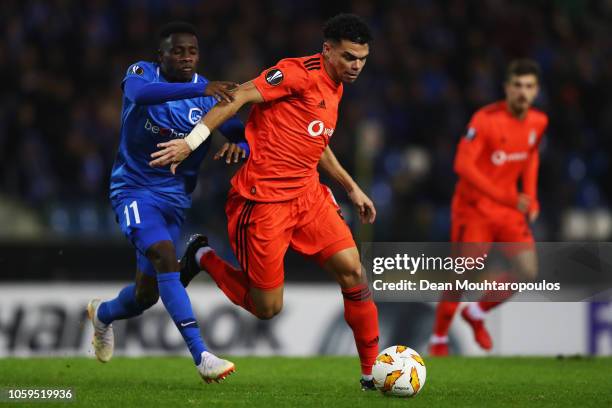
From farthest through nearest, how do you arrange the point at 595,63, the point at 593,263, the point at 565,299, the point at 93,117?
the point at 595,63 → the point at 93,117 → the point at 565,299 → the point at 593,263

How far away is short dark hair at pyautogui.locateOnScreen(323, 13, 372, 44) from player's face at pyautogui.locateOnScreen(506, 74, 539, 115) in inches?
132

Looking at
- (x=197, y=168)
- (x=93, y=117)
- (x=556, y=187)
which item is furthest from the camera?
(x=93, y=117)

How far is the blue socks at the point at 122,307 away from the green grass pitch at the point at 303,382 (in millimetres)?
439

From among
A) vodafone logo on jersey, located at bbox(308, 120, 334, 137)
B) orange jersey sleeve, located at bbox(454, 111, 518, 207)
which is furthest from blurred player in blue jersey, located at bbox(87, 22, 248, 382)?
orange jersey sleeve, located at bbox(454, 111, 518, 207)

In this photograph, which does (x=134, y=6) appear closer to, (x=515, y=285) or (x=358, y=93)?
(x=358, y=93)

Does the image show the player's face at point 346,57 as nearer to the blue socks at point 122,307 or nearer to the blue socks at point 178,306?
the blue socks at point 178,306

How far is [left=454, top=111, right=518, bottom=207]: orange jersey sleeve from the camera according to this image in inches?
379

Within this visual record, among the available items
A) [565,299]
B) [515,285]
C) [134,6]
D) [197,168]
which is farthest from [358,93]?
[197,168]

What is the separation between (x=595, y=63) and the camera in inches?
668

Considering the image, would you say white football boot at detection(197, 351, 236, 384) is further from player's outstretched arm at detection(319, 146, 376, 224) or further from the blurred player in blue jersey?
player's outstretched arm at detection(319, 146, 376, 224)

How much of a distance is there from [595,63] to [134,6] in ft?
23.3

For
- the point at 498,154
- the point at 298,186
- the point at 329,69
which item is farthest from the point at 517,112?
the point at 298,186

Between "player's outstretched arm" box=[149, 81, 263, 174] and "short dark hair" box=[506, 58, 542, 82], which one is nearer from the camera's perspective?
"player's outstretched arm" box=[149, 81, 263, 174]

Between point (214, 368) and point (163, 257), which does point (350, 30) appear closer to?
point (163, 257)
